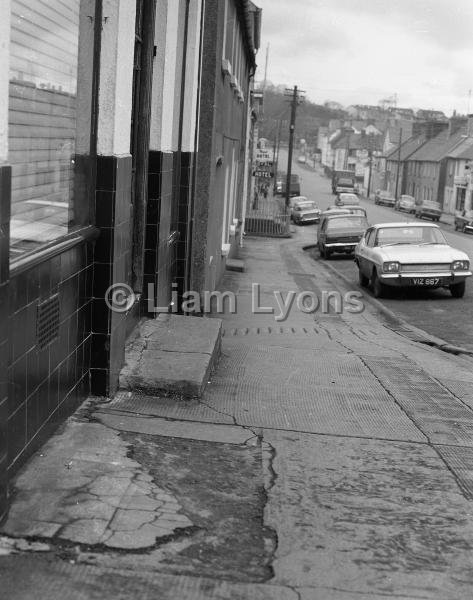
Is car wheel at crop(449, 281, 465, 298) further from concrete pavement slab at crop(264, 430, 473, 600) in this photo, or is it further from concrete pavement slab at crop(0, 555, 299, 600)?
concrete pavement slab at crop(0, 555, 299, 600)

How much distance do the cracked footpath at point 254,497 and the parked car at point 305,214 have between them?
49396 millimetres

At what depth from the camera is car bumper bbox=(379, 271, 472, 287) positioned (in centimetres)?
1855

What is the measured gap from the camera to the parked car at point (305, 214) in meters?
57.6

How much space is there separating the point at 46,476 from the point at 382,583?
192 cm

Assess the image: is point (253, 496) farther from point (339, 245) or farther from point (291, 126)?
point (291, 126)

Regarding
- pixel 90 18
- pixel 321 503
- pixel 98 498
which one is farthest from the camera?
pixel 90 18

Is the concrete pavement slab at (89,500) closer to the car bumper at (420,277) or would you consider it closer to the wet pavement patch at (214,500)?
the wet pavement patch at (214,500)

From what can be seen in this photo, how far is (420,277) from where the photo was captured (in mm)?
18516

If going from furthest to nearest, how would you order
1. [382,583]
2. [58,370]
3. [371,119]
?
[371,119]
[58,370]
[382,583]

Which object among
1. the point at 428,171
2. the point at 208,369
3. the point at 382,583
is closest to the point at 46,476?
the point at 382,583

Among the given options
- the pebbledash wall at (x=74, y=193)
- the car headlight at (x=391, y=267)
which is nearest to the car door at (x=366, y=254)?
the car headlight at (x=391, y=267)

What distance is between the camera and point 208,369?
7.84 metres

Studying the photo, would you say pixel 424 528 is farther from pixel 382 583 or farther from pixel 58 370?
pixel 58 370

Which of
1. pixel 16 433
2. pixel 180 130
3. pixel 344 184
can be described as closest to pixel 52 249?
pixel 16 433
